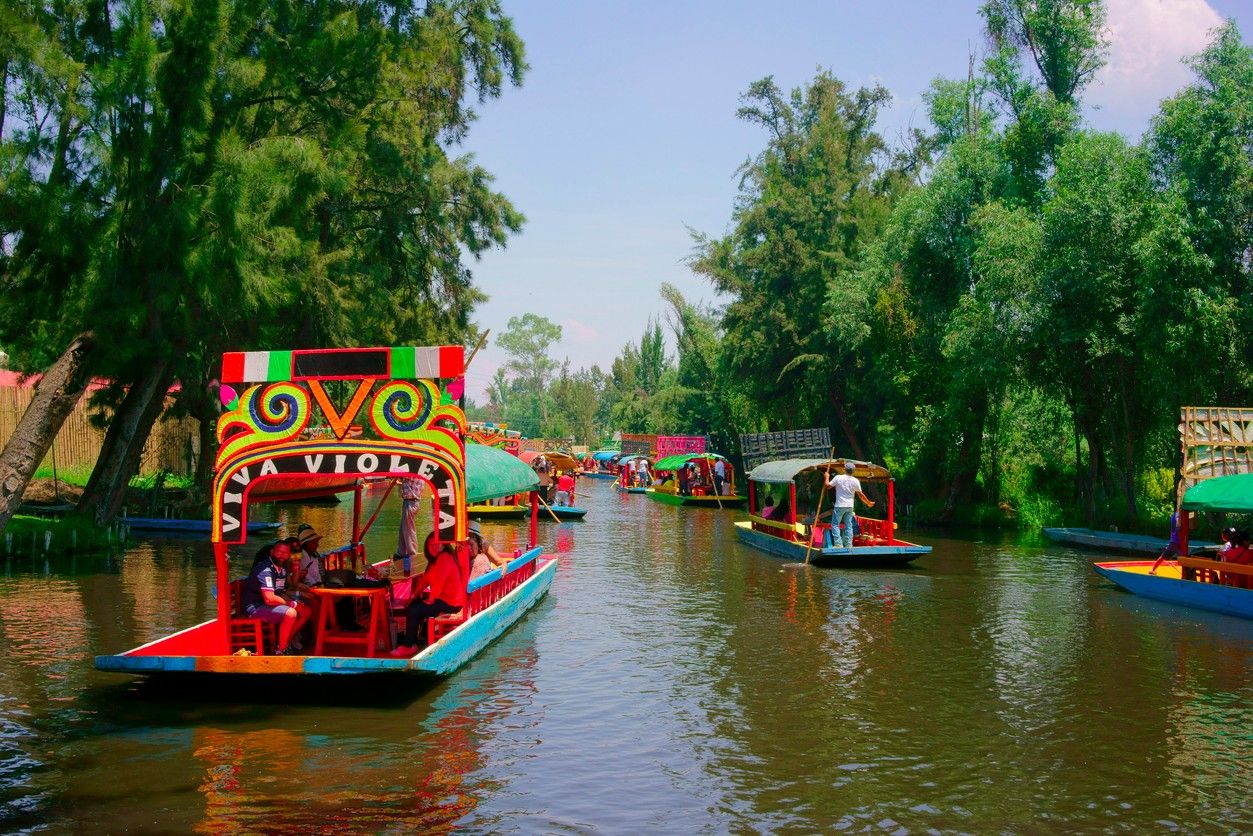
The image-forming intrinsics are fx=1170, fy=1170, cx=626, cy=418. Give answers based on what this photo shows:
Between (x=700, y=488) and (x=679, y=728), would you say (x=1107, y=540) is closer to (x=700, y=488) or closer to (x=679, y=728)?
(x=679, y=728)

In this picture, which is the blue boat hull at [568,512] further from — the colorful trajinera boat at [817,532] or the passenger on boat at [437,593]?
the passenger on boat at [437,593]

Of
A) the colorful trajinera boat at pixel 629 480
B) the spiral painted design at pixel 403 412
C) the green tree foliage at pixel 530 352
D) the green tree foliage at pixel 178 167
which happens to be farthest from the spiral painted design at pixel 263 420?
the green tree foliage at pixel 530 352

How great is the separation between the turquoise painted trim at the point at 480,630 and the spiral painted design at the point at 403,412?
2.25 meters

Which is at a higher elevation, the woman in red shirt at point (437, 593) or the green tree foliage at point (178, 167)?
the green tree foliage at point (178, 167)

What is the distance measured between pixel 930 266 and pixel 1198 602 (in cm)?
2060

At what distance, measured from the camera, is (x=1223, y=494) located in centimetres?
1888

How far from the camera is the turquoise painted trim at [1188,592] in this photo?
61.4 feet

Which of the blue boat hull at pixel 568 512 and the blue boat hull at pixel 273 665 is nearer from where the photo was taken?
the blue boat hull at pixel 273 665

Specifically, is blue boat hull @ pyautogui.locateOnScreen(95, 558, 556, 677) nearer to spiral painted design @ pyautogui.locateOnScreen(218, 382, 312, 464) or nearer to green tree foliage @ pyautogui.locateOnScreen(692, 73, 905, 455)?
spiral painted design @ pyautogui.locateOnScreen(218, 382, 312, 464)

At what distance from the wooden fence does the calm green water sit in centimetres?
1599

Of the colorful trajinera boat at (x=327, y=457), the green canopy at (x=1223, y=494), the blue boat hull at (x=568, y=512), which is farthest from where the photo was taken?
the blue boat hull at (x=568, y=512)

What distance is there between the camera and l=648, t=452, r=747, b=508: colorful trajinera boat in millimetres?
49344

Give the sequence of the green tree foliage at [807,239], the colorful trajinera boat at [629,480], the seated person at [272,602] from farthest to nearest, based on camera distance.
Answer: the colorful trajinera boat at [629,480] → the green tree foliage at [807,239] → the seated person at [272,602]

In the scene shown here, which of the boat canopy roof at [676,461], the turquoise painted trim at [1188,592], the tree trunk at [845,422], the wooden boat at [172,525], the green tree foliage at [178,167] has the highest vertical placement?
the green tree foliage at [178,167]
